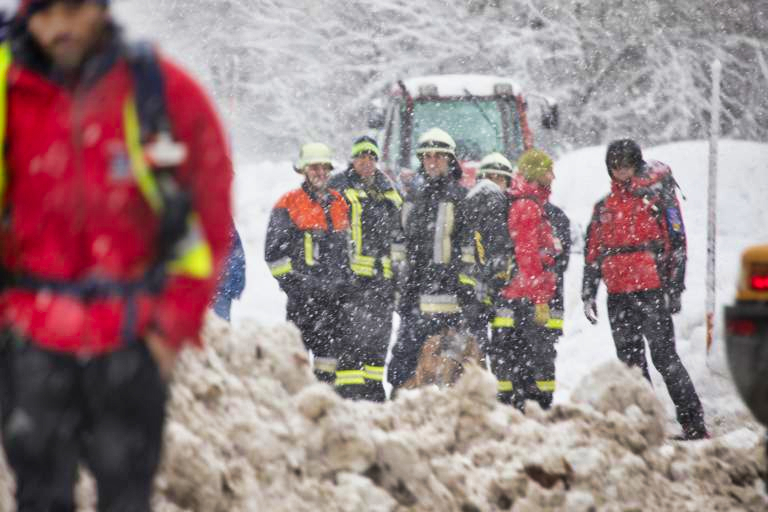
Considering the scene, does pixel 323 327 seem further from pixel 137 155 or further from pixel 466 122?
pixel 466 122

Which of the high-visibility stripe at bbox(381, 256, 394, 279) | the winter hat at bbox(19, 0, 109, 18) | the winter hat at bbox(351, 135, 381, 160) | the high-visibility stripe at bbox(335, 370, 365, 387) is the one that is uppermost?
the winter hat at bbox(19, 0, 109, 18)

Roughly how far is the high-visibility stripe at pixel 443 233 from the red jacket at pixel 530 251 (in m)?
0.52

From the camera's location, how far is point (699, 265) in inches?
563

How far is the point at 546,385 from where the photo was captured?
28.2 ft

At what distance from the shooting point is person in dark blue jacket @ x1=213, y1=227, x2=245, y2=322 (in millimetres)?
8844

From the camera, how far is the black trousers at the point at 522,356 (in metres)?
8.61

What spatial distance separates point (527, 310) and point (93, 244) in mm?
6186

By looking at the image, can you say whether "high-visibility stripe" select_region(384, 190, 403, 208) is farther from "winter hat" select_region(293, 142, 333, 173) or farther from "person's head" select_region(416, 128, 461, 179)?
"winter hat" select_region(293, 142, 333, 173)

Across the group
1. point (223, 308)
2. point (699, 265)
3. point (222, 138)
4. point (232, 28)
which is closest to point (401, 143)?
point (699, 265)

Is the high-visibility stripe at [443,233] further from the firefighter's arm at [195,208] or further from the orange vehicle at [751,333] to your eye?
the firefighter's arm at [195,208]

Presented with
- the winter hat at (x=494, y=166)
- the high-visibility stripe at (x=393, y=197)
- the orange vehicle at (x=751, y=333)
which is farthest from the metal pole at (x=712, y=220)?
the orange vehicle at (x=751, y=333)

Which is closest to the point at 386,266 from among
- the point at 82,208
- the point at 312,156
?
the point at 312,156

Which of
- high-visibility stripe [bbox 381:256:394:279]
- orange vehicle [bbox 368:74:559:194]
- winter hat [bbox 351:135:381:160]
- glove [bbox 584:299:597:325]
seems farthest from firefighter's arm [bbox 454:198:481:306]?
orange vehicle [bbox 368:74:559:194]

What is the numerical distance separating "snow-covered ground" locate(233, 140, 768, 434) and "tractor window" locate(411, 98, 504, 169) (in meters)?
1.60
